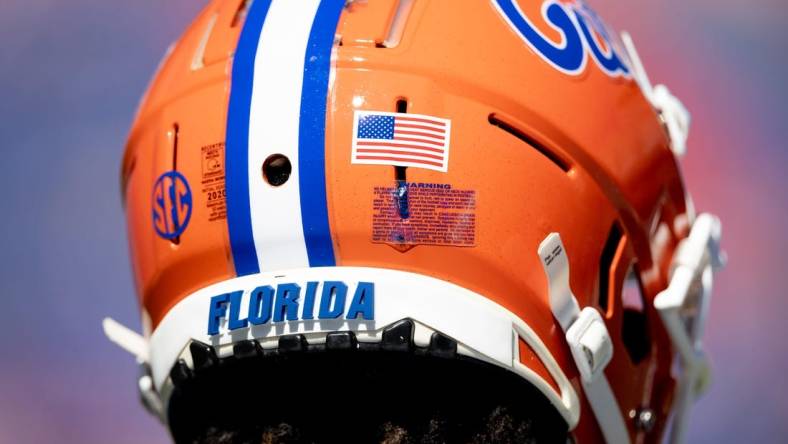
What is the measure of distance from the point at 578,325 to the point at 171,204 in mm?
444

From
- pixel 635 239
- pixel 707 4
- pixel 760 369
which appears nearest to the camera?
pixel 635 239

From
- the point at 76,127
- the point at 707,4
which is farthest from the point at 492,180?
the point at 707,4

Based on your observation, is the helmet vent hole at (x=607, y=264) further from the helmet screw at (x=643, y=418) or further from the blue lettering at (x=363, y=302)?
the blue lettering at (x=363, y=302)

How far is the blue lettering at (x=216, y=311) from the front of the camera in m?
1.27

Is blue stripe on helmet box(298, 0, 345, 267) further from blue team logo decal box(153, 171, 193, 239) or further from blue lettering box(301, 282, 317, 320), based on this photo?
blue team logo decal box(153, 171, 193, 239)

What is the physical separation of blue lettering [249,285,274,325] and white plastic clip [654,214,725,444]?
438 mm

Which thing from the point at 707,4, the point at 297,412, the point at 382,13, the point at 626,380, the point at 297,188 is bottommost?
the point at 297,412

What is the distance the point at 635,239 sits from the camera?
1.40m

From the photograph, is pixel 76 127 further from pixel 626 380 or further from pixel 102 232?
pixel 626 380

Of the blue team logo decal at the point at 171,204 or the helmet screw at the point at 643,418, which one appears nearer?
the blue team logo decal at the point at 171,204

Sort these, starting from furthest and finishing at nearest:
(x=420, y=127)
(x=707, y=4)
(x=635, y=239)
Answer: (x=707, y=4) → (x=635, y=239) → (x=420, y=127)

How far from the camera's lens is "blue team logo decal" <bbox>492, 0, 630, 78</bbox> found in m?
1.35

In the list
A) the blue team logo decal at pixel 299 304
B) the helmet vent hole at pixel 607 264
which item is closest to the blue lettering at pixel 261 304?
the blue team logo decal at pixel 299 304

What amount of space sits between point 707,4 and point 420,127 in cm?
250
